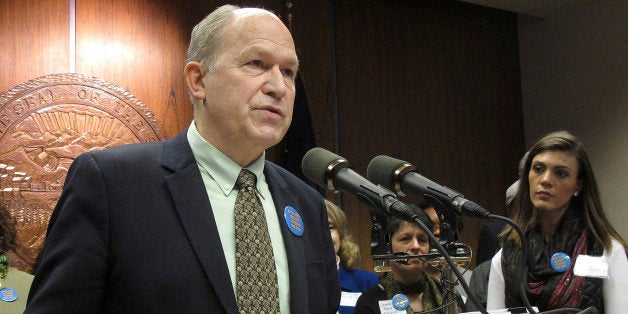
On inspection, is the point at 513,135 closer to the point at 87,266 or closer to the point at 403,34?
the point at 403,34

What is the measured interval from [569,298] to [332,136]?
2713 mm

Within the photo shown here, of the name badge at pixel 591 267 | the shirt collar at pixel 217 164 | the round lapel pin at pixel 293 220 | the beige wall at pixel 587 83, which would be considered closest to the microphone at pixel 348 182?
the round lapel pin at pixel 293 220

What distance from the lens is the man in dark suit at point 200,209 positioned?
4.38ft

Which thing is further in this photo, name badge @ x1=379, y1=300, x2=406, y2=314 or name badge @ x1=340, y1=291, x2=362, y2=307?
name badge @ x1=340, y1=291, x2=362, y2=307

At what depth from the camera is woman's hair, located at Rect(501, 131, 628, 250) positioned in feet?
9.28

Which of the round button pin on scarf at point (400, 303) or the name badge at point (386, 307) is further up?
the round button pin on scarf at point (400, 303)

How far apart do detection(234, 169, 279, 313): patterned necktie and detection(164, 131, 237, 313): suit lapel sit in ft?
0.13

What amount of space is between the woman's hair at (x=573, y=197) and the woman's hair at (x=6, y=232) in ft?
7.15

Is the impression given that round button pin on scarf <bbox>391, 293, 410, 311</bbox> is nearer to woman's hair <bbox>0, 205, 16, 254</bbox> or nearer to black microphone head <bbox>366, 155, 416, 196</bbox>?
black microphone head <bbox>366, 155, 416, 196</bbox>

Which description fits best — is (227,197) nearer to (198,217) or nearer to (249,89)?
(198,217)

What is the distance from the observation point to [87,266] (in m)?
1.31

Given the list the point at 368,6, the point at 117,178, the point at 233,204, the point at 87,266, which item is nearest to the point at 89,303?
the point at 87,266

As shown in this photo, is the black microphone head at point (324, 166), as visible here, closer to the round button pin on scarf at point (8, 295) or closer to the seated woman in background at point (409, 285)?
the seated woman in background at point (409, 285)

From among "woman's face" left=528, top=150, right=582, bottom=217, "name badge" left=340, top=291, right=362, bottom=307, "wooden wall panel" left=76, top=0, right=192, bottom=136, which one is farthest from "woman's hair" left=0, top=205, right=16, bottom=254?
"woman's face" left=528, top=150, right=582, bottom=217
